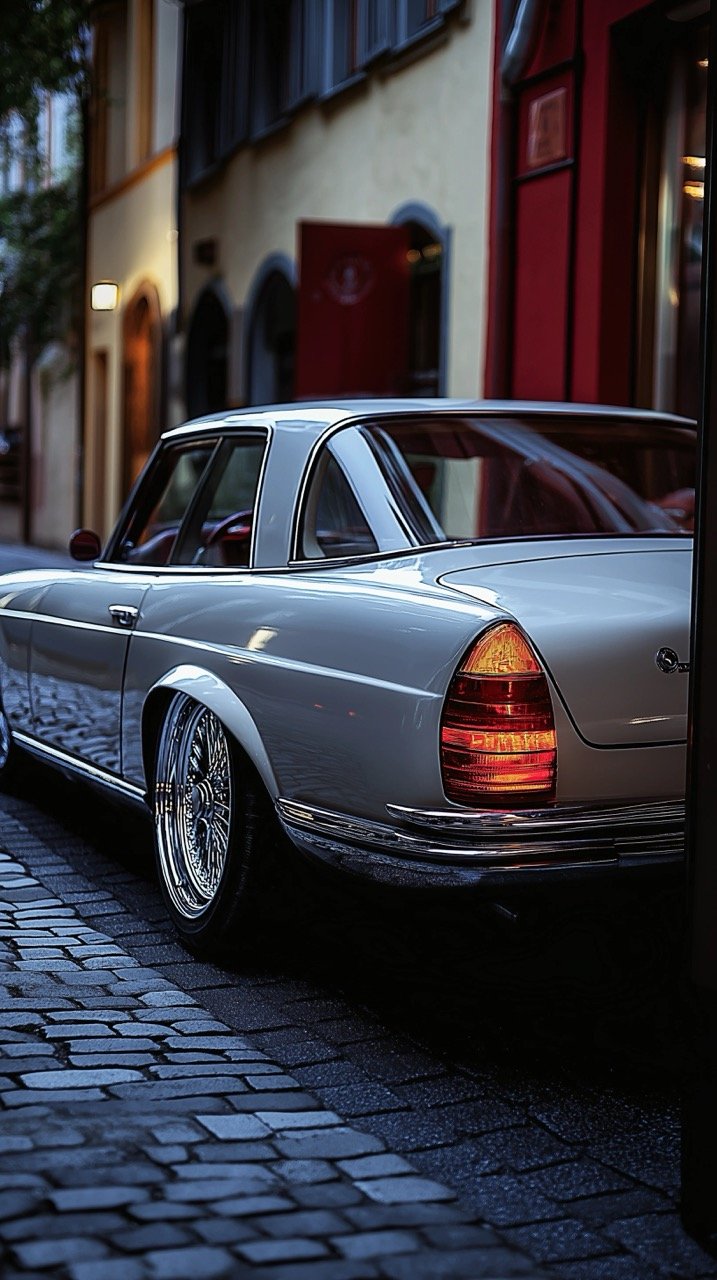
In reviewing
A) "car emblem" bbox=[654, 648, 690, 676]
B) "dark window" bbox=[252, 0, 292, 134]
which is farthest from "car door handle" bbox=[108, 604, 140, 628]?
"dark window" bbox=[252, 0, 292, 134]

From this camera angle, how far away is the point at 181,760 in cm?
511

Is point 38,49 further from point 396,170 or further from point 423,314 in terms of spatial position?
point 423,314

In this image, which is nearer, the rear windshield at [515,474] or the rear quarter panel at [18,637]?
the rear windshield at [515,474]

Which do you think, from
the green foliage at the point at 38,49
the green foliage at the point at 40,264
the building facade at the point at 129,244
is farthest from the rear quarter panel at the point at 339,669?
the green foliage at the point at 40,264

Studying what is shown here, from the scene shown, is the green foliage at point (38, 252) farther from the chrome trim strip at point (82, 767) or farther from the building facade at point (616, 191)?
the chrome trim strip at point (82, 767)

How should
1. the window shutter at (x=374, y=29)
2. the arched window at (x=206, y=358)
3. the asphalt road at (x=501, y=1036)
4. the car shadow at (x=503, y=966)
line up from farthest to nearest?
1. the arched window at (x=206, y=358)
2. the window shutter at (x=374, y=29)
3. the car shadow at (x=503, y=966)
4. the asphalt road at (x=501, y=1036)

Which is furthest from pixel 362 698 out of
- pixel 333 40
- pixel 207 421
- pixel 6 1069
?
pixel 333 40

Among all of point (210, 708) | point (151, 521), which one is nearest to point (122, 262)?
point (151, 521)

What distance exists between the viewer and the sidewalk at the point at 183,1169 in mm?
2814

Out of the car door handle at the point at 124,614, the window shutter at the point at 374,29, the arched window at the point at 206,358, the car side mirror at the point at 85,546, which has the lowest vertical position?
the car door handle at the point at 124,614

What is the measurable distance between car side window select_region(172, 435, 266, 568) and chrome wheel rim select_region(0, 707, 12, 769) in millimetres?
1563

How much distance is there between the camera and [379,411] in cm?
489

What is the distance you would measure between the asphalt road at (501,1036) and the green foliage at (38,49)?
1823cm

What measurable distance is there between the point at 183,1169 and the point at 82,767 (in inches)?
113
